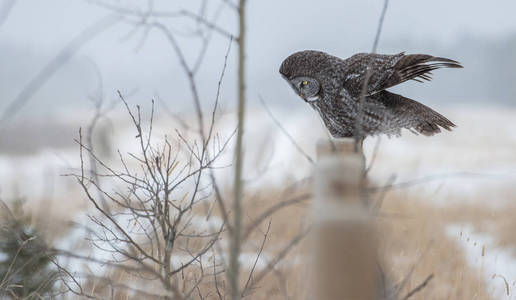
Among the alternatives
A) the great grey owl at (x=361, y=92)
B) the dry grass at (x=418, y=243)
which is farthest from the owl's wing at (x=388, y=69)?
the dry grass at (x=418, y=243)

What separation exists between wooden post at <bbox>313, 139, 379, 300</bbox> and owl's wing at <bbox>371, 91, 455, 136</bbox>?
25.5 inches

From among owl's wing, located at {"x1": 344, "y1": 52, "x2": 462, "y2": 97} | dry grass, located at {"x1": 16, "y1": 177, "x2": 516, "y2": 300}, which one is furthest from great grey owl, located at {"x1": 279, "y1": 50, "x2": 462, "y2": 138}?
dry grass, located at {"x1": 16, "y1": 177, "x2": 516, "y2": 300}

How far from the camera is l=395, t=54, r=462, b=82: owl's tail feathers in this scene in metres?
1.27

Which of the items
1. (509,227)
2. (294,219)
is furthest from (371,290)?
(509,227)

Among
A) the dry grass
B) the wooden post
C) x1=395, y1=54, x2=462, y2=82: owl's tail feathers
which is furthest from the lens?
the dry grass

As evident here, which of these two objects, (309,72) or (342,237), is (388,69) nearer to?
(309,72)

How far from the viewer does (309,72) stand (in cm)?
139

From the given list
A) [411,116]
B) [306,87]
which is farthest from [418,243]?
[306,87]

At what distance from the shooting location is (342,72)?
1444mm

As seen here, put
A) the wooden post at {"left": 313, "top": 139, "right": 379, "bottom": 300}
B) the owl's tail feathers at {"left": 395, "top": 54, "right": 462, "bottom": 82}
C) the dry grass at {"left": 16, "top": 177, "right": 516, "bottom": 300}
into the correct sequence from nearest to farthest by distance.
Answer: the wooden post at {"left": 313, "top": 139, "right": 379, "bottom": 300}, the owl's tail feathers at {"left": 395, "top": 54, "right": 462, "bottom": 82}, the dry grass at {"left": 16, "top": 177, "right": 516, "bottom": 300}

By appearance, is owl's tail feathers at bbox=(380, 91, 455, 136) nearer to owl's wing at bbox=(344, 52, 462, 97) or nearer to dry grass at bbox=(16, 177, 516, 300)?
owl's wing at bbox=(344, 52, 462, 97)

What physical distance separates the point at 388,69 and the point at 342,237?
0.71 metres

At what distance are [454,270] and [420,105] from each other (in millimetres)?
2180

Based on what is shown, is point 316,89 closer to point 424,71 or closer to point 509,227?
point 424,71
